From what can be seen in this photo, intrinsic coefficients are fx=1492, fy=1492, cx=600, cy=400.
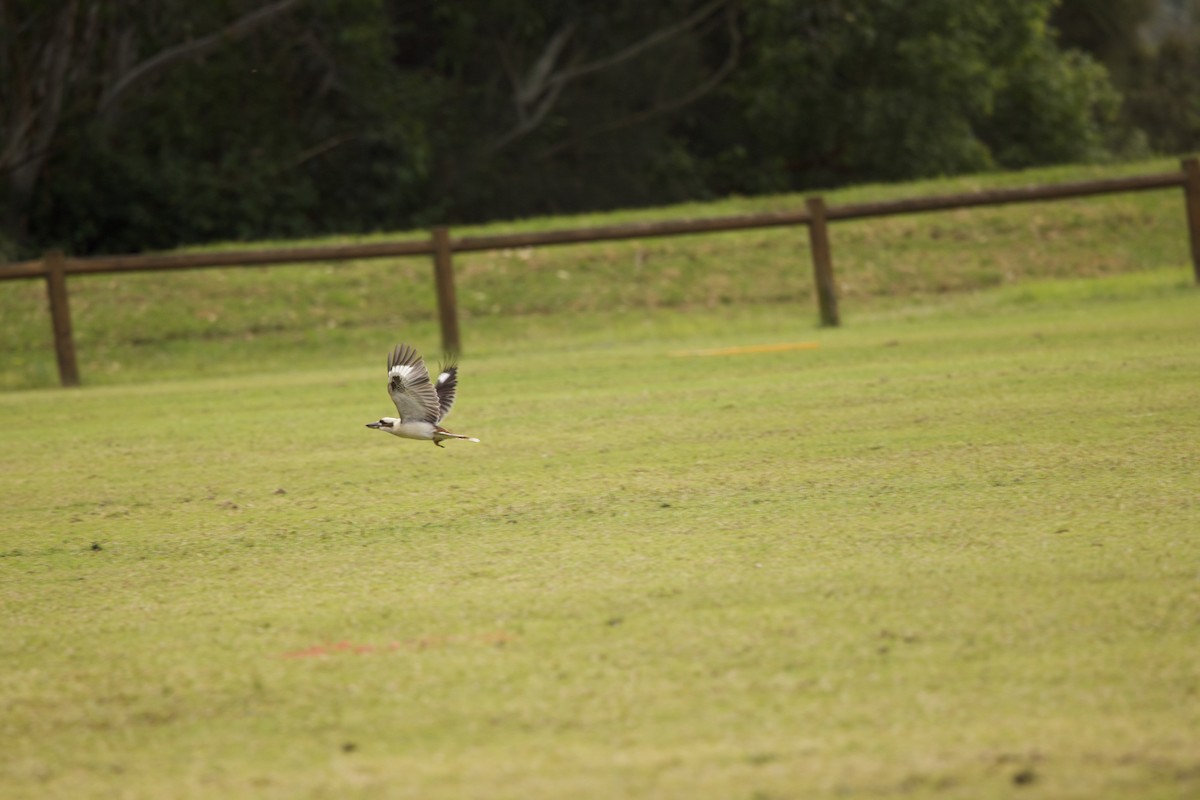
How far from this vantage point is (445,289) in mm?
14523

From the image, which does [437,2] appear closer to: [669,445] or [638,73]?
[638,73]

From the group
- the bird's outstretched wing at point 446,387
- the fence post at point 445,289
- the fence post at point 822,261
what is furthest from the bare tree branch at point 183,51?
the bird's outstretched wing at point 446,387

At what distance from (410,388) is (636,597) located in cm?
255

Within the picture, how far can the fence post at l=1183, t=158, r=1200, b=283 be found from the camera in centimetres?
1521

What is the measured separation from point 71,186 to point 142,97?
285cm

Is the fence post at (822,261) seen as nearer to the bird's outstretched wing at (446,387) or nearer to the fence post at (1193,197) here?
the fence post at (1193,197)

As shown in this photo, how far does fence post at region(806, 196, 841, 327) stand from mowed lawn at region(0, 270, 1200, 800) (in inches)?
222

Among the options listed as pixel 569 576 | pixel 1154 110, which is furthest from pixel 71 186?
pixel 1154 110

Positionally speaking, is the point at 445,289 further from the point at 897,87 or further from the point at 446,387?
the point at 897,87

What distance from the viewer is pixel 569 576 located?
472 cm

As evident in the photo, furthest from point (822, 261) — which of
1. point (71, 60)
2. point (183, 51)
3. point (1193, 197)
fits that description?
point (71, 60)

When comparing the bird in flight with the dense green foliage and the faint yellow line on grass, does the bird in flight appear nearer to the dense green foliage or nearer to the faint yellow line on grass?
the faint yellow line on grass

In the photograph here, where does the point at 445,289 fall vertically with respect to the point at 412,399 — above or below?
above

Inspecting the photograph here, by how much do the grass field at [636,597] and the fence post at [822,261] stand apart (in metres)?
4.92
